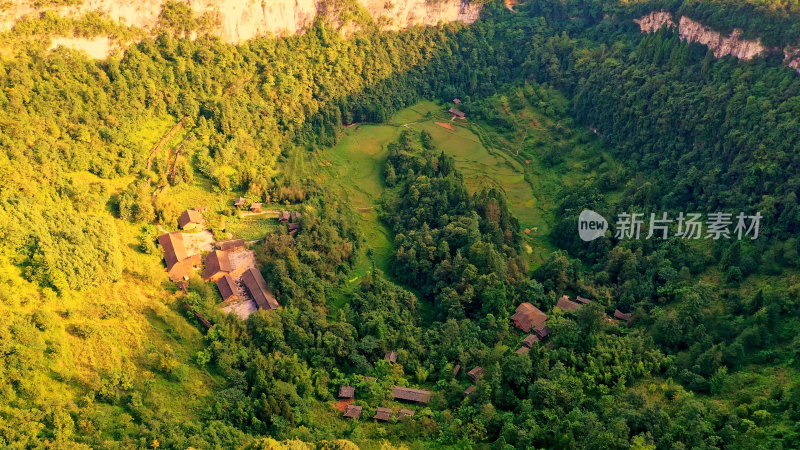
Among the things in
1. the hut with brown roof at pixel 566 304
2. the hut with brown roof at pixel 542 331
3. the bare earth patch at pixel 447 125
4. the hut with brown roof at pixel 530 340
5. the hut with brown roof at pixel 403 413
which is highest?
the bare earth patch at pixel 447 125

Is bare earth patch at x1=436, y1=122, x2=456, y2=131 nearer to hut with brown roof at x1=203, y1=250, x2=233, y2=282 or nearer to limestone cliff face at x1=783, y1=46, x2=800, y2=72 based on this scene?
limestone cliff face at x1=783, y1=46, x2=800, y2=72

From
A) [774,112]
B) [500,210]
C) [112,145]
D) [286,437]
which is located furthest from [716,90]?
[112,145]

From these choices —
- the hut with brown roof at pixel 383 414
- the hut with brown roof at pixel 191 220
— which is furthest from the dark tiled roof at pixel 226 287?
the hut with brown roof at pixel 383 414

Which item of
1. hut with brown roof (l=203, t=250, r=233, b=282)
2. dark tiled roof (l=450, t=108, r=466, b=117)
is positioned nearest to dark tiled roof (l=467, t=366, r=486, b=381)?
hut with brown roof (l=203, t=250, r=233, b=282)

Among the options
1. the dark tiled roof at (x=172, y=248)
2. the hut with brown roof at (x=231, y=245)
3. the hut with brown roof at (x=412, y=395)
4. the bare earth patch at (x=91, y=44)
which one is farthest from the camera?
the bare earth patch at (x=91, y=44)

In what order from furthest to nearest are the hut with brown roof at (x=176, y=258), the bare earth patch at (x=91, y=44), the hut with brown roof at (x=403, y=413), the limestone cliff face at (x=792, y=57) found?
the bare earth patch at (x=91, y=44) < the limestone cliff face at (x=792, y=57) < the hut with brown roof at (x=176, y=258) < the hut with brown roof at (x=403, y=413)

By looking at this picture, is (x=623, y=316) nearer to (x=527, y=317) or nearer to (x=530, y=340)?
(x=527, y=317)

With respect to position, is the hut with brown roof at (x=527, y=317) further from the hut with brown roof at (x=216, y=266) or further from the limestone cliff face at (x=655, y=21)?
the limestone cliff face at (x=655, y=21)
